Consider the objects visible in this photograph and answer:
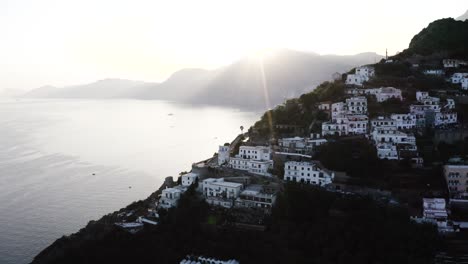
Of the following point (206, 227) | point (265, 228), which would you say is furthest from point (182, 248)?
point (265, 228)

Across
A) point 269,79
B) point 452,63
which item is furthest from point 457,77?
point 269,79

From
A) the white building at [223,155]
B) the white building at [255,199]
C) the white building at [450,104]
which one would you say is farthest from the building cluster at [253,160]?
the white building at [450,104]

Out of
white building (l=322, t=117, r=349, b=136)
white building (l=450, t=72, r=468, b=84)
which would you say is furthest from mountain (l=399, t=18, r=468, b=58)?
white building (l=322, t=117, r=349, b=136)

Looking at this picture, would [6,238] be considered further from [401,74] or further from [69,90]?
[69,90]

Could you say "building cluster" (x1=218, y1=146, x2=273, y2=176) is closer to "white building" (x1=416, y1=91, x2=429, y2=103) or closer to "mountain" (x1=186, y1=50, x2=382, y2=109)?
"white building" (x1=416, y1=91, x2=429, y2=103)

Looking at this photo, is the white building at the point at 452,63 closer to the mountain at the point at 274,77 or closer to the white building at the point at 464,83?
the white building at the point at 464,83

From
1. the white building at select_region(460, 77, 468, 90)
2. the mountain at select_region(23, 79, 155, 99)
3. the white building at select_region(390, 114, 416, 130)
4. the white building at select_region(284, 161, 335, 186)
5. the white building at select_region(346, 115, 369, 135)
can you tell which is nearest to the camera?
the white building at select_region(284, 161, 335, 186)
